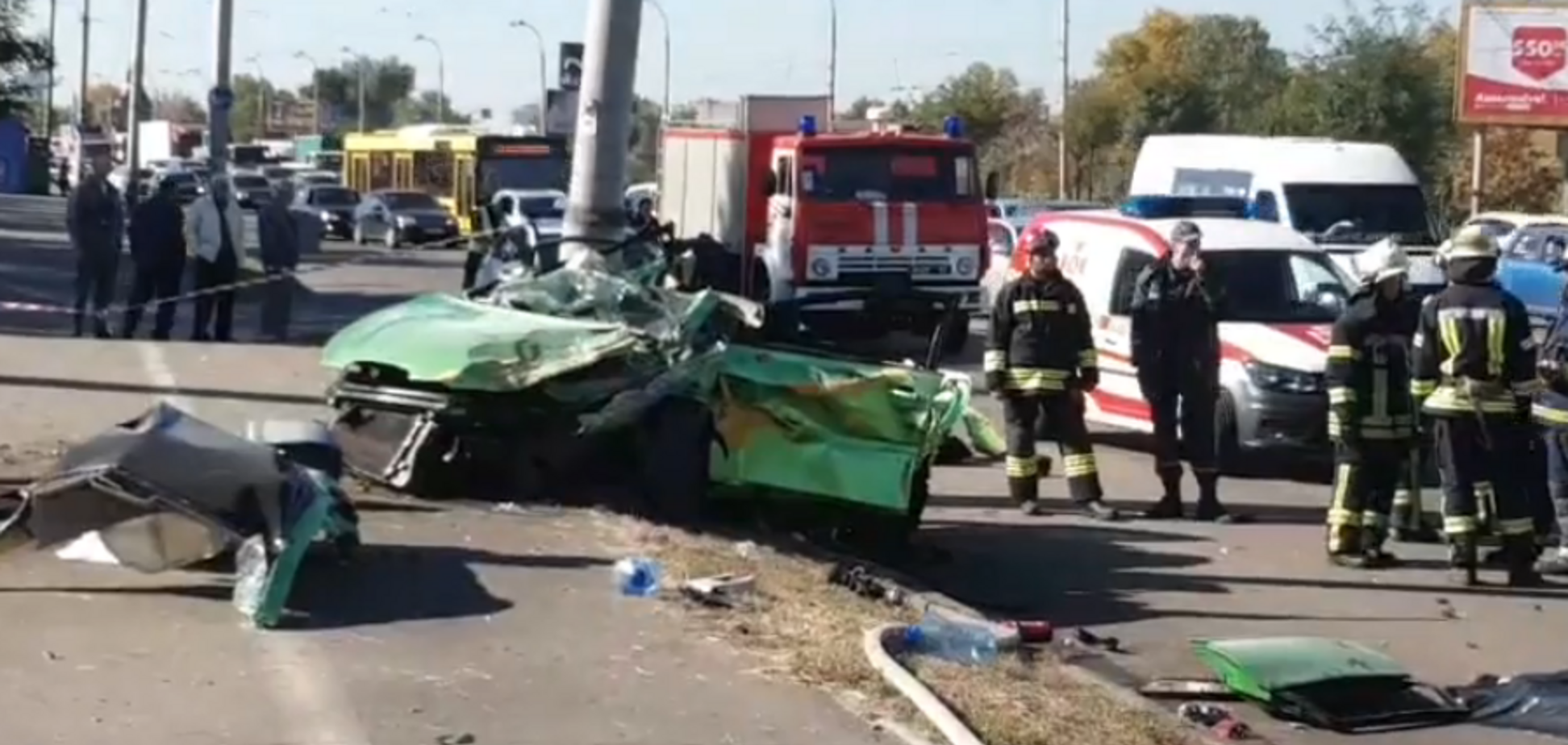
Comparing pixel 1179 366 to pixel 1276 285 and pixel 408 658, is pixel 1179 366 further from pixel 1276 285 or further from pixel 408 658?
pixel 408 658

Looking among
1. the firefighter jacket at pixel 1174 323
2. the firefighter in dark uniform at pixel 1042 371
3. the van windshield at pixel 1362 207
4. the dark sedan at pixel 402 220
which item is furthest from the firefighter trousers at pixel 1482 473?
the dark sedan at pixel 402 220

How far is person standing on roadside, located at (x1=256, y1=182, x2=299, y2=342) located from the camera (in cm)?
2425

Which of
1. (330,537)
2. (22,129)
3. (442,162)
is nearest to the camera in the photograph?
(330,537)

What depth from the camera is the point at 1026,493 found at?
14250mm

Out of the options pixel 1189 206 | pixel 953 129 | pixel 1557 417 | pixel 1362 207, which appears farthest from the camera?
pixel 1362 207

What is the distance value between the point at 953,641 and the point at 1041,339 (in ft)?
16.8

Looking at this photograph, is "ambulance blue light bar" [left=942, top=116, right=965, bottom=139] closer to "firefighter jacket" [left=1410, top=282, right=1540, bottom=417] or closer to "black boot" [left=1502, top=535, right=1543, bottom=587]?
"firefighter jacket" [left=1410, top=282, right=1540, bottom=417]

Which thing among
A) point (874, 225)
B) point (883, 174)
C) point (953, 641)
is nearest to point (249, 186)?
point (883, 174)

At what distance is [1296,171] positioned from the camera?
29.1 m

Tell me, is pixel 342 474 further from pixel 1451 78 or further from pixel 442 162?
pixel 1451 78

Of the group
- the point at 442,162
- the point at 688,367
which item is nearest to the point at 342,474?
the point at 688,367

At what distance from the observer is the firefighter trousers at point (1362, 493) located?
1259cm

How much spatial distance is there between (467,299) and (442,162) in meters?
45.6

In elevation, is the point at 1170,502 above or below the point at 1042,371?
below
